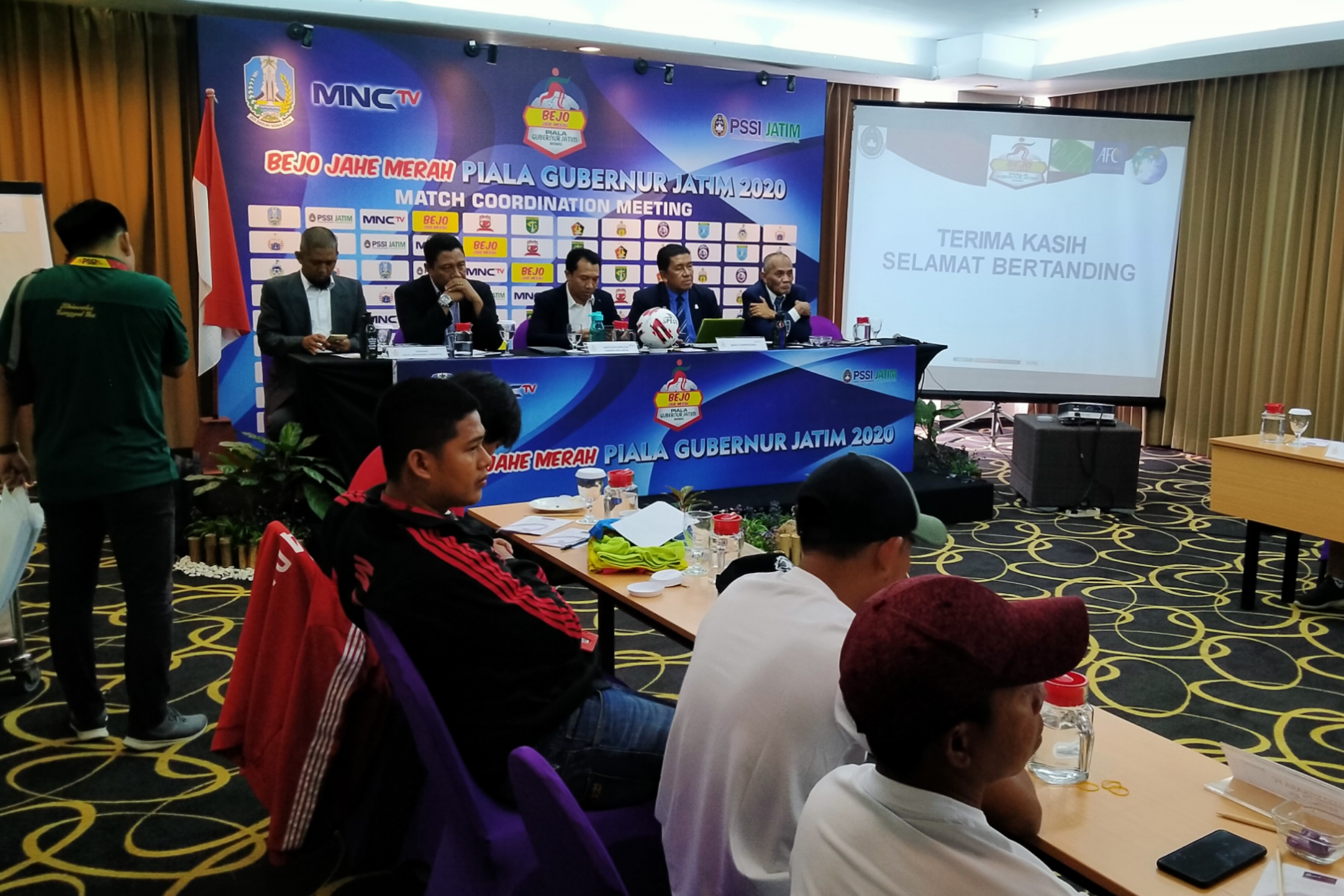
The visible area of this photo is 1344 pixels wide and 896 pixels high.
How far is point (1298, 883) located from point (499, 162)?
6.55m

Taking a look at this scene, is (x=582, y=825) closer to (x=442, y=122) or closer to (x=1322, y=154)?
(x=442, y=122)

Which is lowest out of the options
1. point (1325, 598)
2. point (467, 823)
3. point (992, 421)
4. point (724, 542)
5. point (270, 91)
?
point (1325, 598)

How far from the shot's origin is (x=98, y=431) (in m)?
2.97

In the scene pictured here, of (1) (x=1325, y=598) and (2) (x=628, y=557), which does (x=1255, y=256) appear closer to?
(1) (x=1325, y=598)

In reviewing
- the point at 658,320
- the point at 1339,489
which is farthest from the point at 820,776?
the point at 658,320

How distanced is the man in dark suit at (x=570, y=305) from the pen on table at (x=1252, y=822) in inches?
186

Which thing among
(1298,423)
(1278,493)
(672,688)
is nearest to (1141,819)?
(672,688)

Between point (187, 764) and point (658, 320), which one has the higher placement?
point (658, 320)

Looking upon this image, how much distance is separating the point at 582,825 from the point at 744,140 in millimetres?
7271

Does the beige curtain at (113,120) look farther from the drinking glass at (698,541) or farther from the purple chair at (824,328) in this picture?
the drinking glass at (698,541)

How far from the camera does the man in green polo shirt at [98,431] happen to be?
2957 millimetres

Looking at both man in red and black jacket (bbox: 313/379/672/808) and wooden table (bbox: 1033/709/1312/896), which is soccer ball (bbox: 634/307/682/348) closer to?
man in red and black jacket (bbox: 313/379/672/808)

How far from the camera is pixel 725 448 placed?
5.82m

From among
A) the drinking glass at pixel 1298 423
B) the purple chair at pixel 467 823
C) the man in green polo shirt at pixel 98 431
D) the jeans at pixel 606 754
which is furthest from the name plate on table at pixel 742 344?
the purple chair at pixel 467 823
